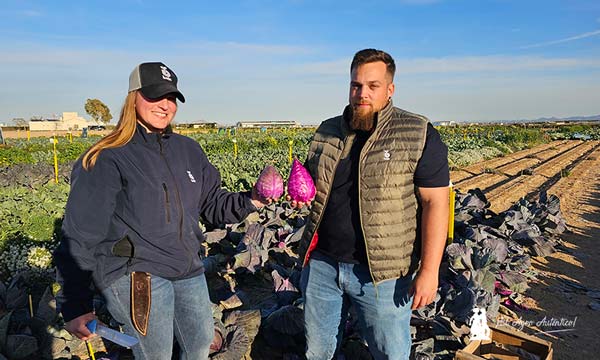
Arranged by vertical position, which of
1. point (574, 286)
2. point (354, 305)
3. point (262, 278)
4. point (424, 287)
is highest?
point (424, 287)

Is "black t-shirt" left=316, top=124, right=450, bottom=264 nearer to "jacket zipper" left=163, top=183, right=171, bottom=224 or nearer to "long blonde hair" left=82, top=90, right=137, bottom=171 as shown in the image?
"jacket zipper" left=163, top=183, right=171, bottom=224

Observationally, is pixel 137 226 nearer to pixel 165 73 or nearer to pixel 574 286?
pixel 165 73

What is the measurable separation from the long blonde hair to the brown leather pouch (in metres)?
0.57

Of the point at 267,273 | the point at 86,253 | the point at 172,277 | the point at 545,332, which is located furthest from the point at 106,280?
the point at 545,332

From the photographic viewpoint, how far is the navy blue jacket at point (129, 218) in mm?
1831

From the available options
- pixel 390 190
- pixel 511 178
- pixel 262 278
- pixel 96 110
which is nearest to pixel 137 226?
pixel 390 190

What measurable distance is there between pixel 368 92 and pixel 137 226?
1310 mm

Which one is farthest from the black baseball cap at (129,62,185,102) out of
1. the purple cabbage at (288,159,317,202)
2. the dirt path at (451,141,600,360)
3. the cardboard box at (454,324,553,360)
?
the dirt path at (451,141,600,360)

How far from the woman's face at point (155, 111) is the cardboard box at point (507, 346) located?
2.53m

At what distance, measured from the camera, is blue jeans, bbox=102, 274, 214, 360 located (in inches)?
77.3

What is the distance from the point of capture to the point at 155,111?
202 centimetres

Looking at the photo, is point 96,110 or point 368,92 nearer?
point 368,92

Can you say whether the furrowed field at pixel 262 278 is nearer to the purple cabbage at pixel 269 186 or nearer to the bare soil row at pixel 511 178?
the purple cabbage at pixel 269 186

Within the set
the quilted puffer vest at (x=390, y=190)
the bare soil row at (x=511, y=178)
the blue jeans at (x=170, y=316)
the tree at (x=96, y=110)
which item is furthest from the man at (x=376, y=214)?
the tree at (x=96, y=110)
